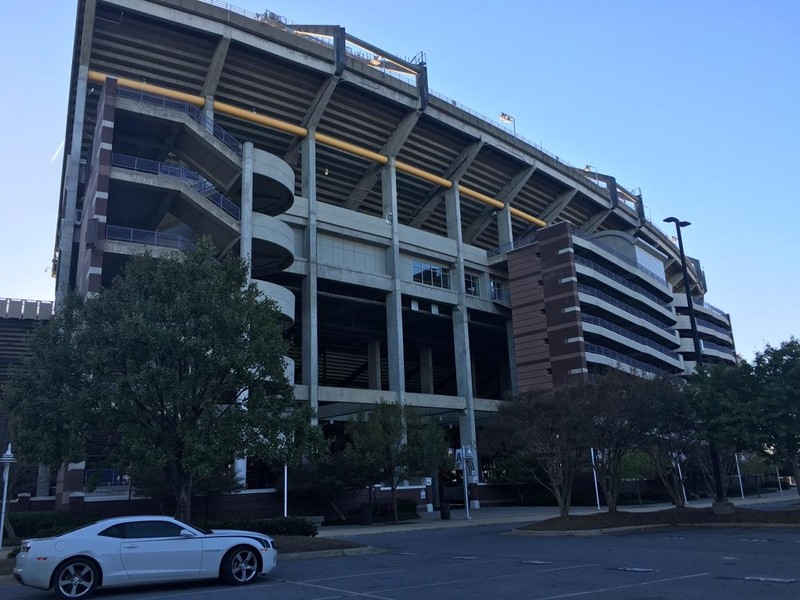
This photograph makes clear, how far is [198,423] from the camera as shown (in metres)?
18.6

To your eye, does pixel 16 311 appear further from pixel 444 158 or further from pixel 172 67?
pixel 444 158

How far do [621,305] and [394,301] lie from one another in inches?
948

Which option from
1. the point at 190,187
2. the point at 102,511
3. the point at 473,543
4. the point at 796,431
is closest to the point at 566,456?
the point at 473,543

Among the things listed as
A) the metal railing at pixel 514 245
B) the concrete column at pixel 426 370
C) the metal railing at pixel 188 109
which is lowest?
the concrete column at pixel 426 370

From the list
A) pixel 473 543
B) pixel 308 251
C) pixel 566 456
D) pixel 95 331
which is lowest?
pixel 473 543

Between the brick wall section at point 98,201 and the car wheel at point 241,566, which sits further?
the brick wall section at point 98,201

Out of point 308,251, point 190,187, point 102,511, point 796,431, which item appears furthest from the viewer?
point 308,251

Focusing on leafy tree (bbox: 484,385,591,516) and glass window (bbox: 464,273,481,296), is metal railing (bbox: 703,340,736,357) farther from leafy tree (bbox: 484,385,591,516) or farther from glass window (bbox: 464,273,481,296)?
leafy tree (bbox: 484,385,591,516)

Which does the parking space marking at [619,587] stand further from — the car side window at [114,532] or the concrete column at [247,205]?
the concrete column at [247,205]

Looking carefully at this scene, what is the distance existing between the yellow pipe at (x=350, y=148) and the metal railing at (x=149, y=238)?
17517 mm

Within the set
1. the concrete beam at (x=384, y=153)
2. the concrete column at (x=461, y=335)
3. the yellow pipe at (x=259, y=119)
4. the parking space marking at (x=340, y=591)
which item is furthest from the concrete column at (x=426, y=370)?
the parking space marking at (x=340, y=591)

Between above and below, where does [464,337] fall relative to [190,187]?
below

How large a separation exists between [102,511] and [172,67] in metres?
27.3

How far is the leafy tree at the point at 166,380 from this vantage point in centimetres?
1803
